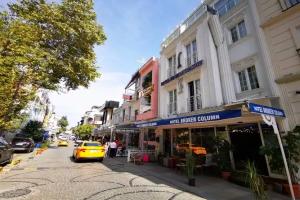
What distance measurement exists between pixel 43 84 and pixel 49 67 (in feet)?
5.58

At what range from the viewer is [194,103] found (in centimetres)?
1278

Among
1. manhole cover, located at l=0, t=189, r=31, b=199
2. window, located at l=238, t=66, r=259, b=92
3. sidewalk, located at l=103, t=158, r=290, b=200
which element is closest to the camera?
manhole cover, located at l=0, t=189, r=31, b=199

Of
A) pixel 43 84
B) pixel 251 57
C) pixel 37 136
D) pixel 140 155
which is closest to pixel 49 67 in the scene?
pixel 43 84

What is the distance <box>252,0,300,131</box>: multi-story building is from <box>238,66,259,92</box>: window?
1.08 meters

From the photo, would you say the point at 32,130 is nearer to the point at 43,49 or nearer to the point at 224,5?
the point at 43,49

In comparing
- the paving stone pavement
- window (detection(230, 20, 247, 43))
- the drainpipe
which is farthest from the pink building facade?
the paving stone pavement

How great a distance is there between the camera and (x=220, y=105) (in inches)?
408

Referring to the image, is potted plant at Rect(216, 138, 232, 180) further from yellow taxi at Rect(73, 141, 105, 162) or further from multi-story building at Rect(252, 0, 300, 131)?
yellow taxi at Rect(73, 141, 105, 162)

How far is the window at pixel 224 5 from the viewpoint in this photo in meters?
11.4

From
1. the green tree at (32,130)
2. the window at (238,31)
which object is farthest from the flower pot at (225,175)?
the green tree at (32,130)

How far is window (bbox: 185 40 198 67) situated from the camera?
45.2 feet

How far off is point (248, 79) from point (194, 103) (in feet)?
13.1

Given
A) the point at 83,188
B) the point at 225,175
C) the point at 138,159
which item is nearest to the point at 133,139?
the point at 138,159

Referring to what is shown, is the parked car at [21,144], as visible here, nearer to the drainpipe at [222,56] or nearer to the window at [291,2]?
the drainpipe at [222,56]
